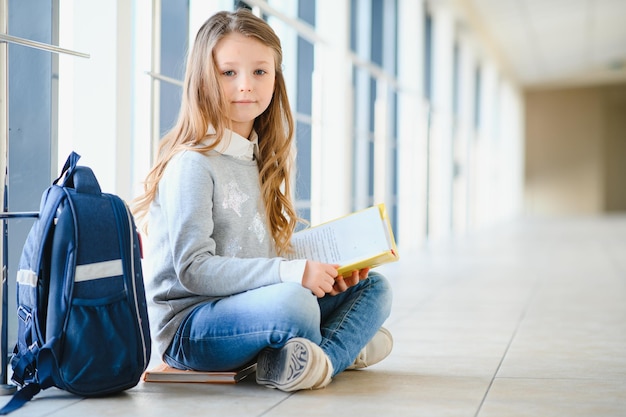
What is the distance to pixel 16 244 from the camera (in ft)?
7.47

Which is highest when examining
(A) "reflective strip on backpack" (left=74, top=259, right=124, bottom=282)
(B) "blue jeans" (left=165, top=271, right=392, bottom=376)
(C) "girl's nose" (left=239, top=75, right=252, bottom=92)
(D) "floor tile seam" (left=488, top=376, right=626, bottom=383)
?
(C) "girl's nose" (left=239, top=75, right=252, bottom=92)

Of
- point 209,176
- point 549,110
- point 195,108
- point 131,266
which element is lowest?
point 131,266

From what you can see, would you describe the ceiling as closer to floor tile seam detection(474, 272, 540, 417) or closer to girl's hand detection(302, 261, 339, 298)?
floor tile seam detection(474, 272, 540, 417)

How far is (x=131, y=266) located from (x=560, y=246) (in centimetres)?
708

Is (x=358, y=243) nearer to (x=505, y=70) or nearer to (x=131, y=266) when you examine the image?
(x=131, y=266)

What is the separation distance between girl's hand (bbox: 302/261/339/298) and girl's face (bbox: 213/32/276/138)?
428mm

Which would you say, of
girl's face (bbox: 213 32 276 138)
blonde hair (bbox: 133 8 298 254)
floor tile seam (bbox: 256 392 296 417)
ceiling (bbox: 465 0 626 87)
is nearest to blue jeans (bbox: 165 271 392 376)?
floor tile seam (bbox: 256 392 296 417)

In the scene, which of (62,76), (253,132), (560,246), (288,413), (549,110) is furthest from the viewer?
(549,110)

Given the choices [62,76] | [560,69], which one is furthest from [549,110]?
[62,76]

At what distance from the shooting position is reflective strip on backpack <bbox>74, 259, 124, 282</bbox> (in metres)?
1.79

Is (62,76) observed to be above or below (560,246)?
above

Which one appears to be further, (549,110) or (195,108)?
(549,110)

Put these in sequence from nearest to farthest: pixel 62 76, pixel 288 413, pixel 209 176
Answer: pixel 288 413, pixel 209 176, pixel 62 76

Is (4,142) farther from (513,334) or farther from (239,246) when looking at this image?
(513,334)
